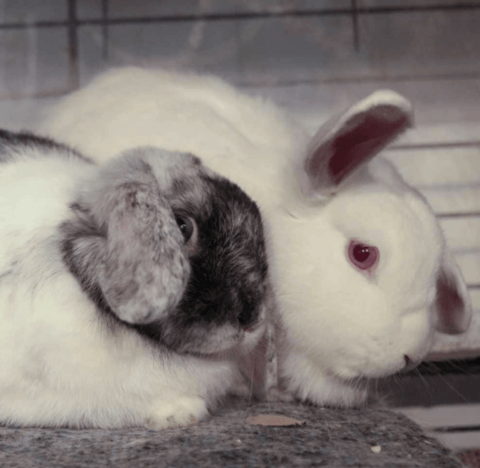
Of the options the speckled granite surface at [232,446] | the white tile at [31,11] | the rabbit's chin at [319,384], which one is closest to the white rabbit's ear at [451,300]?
the rabbit's chin at [319,384]

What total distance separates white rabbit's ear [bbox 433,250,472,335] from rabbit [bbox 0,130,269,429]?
1.96ft

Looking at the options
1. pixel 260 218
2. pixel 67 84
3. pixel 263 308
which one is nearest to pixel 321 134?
pixel 260 218

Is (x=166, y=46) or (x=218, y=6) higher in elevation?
(x=218, y=6)

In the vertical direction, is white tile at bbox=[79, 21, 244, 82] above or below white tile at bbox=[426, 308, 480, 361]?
above

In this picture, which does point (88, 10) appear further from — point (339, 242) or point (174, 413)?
point (174, 413)

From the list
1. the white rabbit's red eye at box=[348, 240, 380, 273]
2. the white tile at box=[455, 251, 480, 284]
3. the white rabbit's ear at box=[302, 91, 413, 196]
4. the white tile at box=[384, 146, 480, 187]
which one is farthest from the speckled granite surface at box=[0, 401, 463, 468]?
the white tile at box=[384, 146, 480, 187]

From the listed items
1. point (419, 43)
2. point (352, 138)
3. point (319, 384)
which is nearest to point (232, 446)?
point (319, 384)

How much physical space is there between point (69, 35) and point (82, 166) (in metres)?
0.95

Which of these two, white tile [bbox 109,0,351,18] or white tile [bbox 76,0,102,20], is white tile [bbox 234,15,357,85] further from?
white tile [bbox 76,0,102,20]

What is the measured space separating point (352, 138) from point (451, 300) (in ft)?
1.87

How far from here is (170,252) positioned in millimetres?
1219

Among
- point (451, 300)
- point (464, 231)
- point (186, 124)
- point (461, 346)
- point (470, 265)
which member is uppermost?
point (186, 124)

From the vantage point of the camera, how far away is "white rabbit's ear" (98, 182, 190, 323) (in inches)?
46.8

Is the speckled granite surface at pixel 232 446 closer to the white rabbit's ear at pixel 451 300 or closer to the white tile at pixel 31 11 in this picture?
the white rabbit's ear at pixel 451 300
